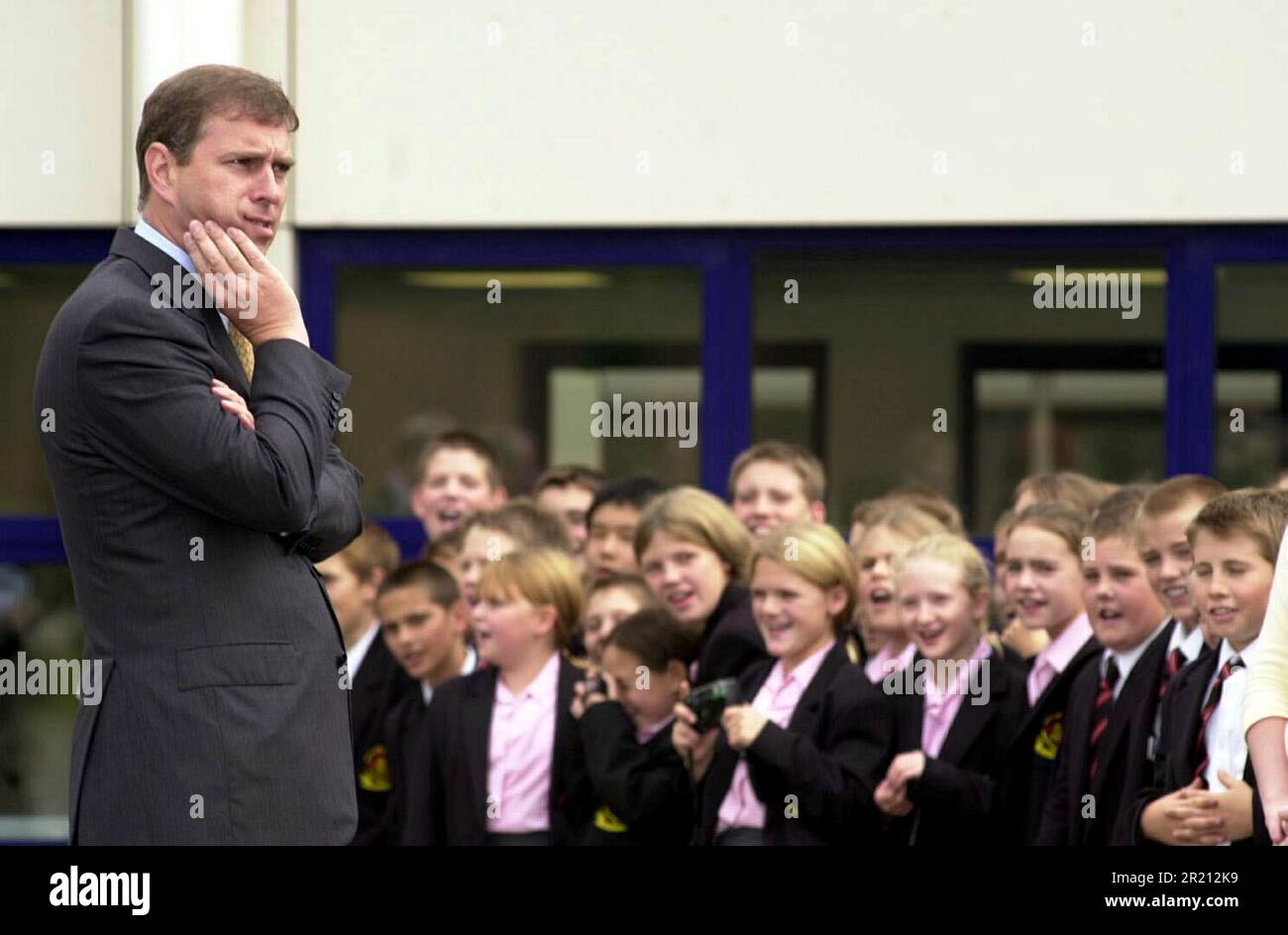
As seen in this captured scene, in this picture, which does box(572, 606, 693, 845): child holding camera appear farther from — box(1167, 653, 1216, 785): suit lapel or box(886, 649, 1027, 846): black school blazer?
box(1167, 653, 1216, 785): suit lapel

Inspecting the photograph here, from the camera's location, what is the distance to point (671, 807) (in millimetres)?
5047

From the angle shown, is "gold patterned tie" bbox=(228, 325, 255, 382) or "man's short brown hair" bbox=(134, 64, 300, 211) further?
"gold patterned tie" bbox=(228, 325, 255, 382)

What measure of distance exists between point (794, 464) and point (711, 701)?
1.48 metres

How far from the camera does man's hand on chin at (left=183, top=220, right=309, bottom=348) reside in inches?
111

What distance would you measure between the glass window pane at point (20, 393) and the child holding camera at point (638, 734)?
287 cm

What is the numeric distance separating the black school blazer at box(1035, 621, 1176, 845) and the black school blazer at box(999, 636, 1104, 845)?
100mm

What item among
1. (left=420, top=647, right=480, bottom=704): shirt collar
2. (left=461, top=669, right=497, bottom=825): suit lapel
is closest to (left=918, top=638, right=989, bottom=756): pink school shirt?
(left=461, top=669, right=497, bottom=825): suit lapel

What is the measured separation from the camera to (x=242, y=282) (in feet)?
9.29

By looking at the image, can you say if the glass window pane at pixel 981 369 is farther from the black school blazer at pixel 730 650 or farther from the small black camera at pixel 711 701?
the small black camera at pixel 711 701

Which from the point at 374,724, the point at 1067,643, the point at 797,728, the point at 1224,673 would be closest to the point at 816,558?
the point at 797,728

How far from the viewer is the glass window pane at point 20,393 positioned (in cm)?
732

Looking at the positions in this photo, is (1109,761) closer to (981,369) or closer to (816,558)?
(816,558)
